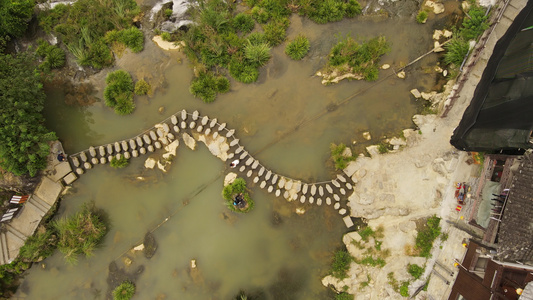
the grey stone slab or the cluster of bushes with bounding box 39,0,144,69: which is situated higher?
the cluster of bushes with bounding box 39,0,144,69

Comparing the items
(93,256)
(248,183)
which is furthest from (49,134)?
(248,183)

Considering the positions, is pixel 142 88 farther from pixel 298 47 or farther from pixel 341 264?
pixel 341 264

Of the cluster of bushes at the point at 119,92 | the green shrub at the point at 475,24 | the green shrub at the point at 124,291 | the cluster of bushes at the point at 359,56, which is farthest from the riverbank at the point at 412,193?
the cluster of bushes at the point at 119,92

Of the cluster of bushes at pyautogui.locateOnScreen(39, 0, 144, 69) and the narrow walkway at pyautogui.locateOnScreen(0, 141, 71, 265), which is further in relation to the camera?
the cluster of bushes at pyautogui.locateOnScreen(39, 0, 144, 69)

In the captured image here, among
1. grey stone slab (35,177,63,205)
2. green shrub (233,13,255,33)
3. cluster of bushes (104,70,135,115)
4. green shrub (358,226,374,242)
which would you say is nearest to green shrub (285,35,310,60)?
green shrub (233,13,255,33)

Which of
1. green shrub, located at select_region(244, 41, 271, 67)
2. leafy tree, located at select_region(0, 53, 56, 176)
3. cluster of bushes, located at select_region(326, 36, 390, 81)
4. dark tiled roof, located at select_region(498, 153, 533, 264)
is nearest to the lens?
dark tiled roof, located at select_region(498, 153, 533, 264)

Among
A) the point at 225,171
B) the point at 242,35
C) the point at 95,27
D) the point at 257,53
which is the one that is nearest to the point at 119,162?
the point at 225,171

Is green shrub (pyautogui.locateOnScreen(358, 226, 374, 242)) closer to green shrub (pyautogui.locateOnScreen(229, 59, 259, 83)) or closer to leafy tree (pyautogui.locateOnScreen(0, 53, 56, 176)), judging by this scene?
green shrub (pyautogui.locateOnScreen(229, 59, 259, 83))

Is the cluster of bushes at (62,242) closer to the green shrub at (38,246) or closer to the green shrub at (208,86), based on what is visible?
the green shrub at (38,246)
